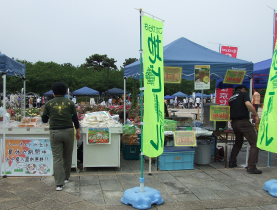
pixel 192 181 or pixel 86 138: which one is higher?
pixel 86 138

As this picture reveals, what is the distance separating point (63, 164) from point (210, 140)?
3652 millimetres

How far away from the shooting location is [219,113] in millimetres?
6125

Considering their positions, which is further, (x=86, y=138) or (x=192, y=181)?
(x=86, y=138)

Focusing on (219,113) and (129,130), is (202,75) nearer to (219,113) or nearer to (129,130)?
(219,113)

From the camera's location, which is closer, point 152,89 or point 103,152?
point 152,89

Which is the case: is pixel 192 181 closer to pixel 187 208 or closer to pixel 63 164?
pixel 187 208

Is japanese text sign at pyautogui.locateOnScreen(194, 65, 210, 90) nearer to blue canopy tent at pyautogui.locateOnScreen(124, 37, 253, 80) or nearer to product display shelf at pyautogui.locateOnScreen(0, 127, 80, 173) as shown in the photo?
blue canopy tent at pyautogui.locateOnScreen(124, 37, 253, 80)

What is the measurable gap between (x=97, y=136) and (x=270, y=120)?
10.9ft

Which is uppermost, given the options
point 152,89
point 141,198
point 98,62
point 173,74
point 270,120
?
point 98,62

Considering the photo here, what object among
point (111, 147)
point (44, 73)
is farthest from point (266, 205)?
point (44, 73)

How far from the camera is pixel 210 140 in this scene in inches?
256

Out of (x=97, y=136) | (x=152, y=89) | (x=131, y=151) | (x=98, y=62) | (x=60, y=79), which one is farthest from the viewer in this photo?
(x=98, y=62)

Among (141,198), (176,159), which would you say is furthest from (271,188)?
(141,198)

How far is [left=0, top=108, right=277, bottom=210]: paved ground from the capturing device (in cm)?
397
